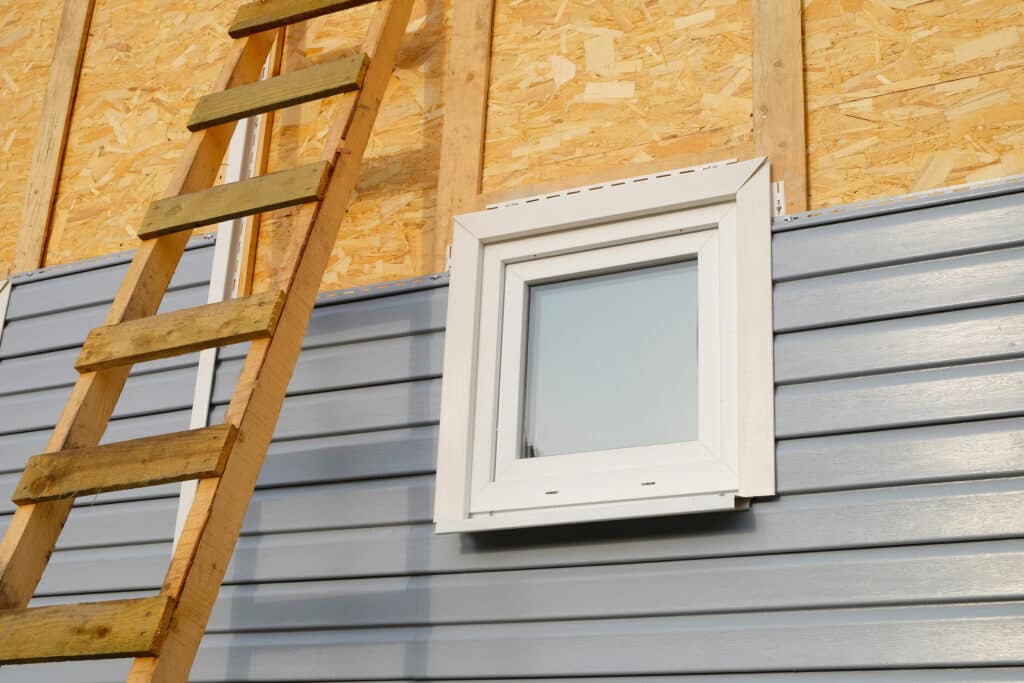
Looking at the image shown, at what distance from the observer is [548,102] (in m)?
4.03

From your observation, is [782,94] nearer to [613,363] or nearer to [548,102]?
[548,102]

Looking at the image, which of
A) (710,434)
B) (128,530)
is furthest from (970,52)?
(128,530)

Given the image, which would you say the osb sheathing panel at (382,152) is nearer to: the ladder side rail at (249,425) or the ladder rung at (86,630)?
the ladder side rail at (249,425)

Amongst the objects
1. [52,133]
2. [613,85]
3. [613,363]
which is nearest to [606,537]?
[613,363]

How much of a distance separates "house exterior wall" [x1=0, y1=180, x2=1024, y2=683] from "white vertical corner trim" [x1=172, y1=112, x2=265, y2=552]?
0.32 feet

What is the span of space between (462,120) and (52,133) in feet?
5.94

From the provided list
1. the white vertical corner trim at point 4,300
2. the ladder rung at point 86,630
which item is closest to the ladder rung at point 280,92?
the white vertical corner trim at point 4,300

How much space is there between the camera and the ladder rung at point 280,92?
3.69 meters

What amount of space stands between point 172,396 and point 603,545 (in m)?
1.65

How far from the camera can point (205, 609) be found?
2.84 m

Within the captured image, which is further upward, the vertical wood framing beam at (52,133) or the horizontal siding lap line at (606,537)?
the vertical wood framing beam at (52,133)

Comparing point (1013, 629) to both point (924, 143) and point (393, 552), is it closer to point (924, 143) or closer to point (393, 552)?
point (924, 143)

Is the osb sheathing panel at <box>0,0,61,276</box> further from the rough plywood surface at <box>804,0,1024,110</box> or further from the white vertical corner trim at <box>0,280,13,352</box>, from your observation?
the rough plywood surface at <box>804,0,1024,110</box>

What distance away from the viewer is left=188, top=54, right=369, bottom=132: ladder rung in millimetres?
3693
